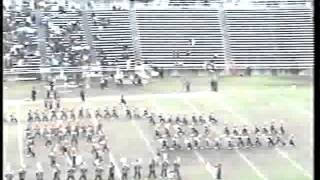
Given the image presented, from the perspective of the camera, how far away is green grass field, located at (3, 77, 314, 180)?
2.83 meters

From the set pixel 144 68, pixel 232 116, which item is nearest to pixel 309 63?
pixel 232 116

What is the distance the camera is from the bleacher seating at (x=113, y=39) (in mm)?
2906

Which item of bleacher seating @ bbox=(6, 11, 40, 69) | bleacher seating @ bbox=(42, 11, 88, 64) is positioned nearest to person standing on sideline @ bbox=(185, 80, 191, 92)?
bleacher seating @ bbox=(42, 11, 88, 64)

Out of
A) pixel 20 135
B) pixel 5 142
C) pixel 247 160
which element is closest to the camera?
pixel 5 142

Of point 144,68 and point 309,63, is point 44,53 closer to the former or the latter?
point 144,68

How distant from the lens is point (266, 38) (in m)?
2.99

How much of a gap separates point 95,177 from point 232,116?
649 millimetres

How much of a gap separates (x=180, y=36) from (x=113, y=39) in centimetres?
29

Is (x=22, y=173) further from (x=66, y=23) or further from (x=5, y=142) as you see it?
(x=66, y=23)

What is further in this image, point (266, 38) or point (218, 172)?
point (266, 38)

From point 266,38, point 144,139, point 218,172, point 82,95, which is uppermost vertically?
point 266,38

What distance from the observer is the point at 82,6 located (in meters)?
2.86

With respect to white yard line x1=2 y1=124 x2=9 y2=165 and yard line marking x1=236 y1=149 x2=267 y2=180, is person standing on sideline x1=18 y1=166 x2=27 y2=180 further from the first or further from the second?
yard line marking x1=236 y1=149 x2=267 y2=180

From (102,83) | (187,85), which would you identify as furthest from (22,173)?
(187,85)
